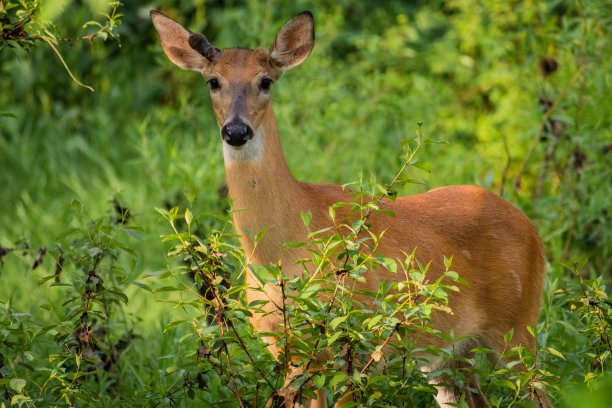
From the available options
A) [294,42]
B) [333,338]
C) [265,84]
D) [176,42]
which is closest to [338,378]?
[333,338]

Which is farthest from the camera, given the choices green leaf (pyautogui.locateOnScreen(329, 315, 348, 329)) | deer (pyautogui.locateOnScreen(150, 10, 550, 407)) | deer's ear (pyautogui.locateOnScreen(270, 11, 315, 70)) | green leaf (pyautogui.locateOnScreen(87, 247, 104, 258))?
deer's ear (pyautogui.locateOnScreen(270, 11, 315, 70))

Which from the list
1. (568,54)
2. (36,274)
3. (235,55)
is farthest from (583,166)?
(36,274)

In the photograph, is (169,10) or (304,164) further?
(169,10)

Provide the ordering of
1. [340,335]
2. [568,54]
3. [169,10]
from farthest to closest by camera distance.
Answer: [169,10] → [568,54] → [340,335]

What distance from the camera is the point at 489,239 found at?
491cm

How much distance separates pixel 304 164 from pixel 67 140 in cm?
290

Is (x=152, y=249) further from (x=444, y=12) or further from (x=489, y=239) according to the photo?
(x=444, y=12)

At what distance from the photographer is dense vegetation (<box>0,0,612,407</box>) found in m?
3.68

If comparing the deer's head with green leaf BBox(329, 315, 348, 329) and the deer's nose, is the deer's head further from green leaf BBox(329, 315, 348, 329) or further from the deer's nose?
green leaf BBox(329, 315, 348, 329)

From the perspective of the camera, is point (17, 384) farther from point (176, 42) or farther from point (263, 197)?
point (176, 42)

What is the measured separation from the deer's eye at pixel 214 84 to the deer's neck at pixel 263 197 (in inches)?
11.5

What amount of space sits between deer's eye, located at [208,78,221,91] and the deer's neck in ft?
0.96

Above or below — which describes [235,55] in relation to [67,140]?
above

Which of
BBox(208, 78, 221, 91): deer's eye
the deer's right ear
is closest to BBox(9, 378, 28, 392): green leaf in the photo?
BBox(208, 78, 221, 91): deer's eye
